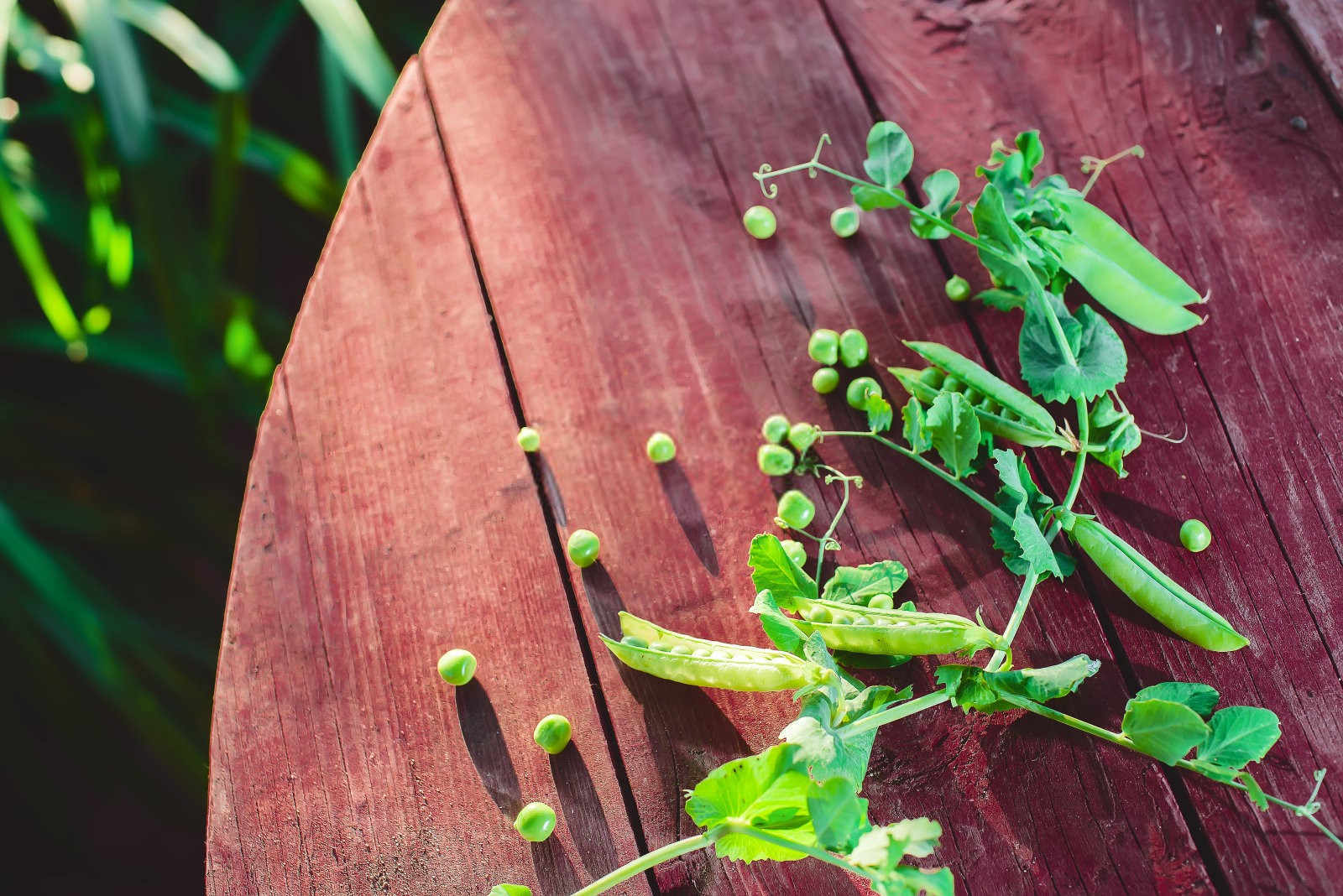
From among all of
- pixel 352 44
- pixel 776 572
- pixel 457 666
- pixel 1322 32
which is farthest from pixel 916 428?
pixel 352 44

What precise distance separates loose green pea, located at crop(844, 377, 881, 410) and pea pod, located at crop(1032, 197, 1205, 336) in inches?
10.9

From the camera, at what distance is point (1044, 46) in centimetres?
135

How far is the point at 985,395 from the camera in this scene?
112 centimetres

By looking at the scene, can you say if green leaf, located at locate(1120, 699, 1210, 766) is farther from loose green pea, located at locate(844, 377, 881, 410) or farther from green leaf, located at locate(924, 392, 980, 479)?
loose green pea, located at locate(844, 377, 881, 410)

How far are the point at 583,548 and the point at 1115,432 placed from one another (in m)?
0.69

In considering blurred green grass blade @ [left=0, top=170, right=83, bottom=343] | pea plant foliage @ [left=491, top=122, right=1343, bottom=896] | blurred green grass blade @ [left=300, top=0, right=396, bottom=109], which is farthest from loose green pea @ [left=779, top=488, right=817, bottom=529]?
blurred green grass blade @ [left=0, top=170, right=83, bottom=343]

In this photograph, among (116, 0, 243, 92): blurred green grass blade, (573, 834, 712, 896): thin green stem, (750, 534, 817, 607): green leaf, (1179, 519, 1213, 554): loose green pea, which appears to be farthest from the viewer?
(116, 0, 243, 92): blurred green grass blade

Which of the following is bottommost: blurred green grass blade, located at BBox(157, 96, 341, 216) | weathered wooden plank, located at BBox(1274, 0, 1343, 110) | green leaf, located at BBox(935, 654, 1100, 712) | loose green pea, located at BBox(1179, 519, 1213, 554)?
loose green pea, located at BBox(1179, 519, 1213, 554)

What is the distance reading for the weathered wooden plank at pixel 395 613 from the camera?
3.52ft

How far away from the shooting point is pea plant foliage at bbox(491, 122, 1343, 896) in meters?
0.87

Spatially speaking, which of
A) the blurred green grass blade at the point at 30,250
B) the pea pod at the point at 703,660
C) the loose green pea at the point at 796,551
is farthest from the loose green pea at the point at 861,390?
the blurred green grass blade at the point at 30,250

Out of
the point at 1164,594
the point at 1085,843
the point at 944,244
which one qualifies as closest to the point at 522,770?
the point at 1085,843

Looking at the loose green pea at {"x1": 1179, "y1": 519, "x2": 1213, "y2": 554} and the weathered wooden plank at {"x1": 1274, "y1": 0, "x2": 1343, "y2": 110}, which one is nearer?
the loose green pea at {"x1": 1179, "y1": 519, "x2": 1213, "y2": 554}

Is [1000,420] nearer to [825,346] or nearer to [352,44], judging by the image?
[825,346]
